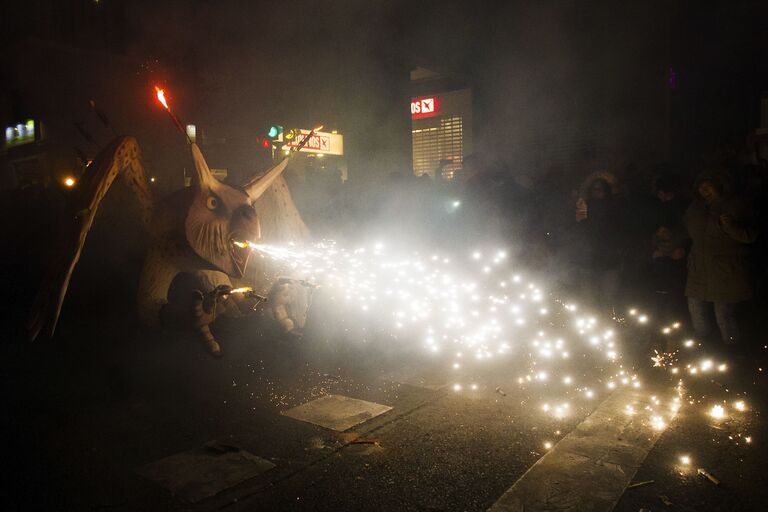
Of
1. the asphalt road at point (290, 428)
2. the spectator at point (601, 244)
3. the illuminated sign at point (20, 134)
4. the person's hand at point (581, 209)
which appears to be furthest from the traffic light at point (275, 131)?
the illuminated sign at point (20, 134)

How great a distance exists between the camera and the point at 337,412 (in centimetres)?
387

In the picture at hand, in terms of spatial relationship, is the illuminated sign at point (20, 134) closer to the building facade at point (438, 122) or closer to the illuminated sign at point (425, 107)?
the building facade at point (438, 122)

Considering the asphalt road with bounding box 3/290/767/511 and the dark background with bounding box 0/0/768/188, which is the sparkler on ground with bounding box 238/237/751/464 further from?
the dark background with bounding box 0/0/768/188

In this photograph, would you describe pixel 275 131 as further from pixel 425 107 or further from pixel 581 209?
pixel 425 107

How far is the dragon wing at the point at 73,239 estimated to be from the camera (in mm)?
3168

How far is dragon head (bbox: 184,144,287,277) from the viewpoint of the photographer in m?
3.80

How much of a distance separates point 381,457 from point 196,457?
1.12 metres

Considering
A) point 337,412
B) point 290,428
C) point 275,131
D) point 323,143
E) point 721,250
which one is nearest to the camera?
point 290,428

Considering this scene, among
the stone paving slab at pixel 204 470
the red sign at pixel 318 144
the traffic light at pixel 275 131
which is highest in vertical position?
the red sign at pixel 318 144

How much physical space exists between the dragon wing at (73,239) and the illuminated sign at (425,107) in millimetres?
9888

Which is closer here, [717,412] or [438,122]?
[717,412]

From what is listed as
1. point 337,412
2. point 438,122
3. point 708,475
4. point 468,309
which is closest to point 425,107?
point 438,122

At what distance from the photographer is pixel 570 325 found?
5625 millimetres

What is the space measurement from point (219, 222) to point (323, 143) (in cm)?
402
